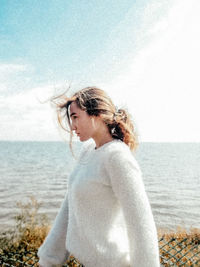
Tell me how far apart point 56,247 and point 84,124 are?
0.77 metres

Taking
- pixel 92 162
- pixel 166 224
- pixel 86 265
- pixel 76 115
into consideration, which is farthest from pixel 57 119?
pixel 166 224

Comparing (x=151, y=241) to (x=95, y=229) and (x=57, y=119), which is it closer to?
(x=95, y=229)

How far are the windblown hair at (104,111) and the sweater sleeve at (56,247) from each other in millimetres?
569

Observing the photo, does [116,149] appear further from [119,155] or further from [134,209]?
[134,209]

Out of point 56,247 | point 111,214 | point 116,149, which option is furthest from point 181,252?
point 116,149

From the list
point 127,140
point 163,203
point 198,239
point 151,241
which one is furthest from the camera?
point 163,203

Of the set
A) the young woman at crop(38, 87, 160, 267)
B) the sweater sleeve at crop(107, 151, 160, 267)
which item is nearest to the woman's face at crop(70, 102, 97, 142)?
the young woman at crop(38, 87, 160, 267)

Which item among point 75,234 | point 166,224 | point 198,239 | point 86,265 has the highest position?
point 75,234

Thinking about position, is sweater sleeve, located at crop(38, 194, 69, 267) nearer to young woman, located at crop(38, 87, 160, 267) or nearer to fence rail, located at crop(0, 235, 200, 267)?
young woman, located at crop(38, 87, 160, 267)

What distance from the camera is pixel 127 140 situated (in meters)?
1.43

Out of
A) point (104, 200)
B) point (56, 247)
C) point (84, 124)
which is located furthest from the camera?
point (56, 247)

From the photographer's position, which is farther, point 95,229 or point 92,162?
point 92,162

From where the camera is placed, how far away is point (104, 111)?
4.48 ft

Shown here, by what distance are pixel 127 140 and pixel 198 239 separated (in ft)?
15.2
